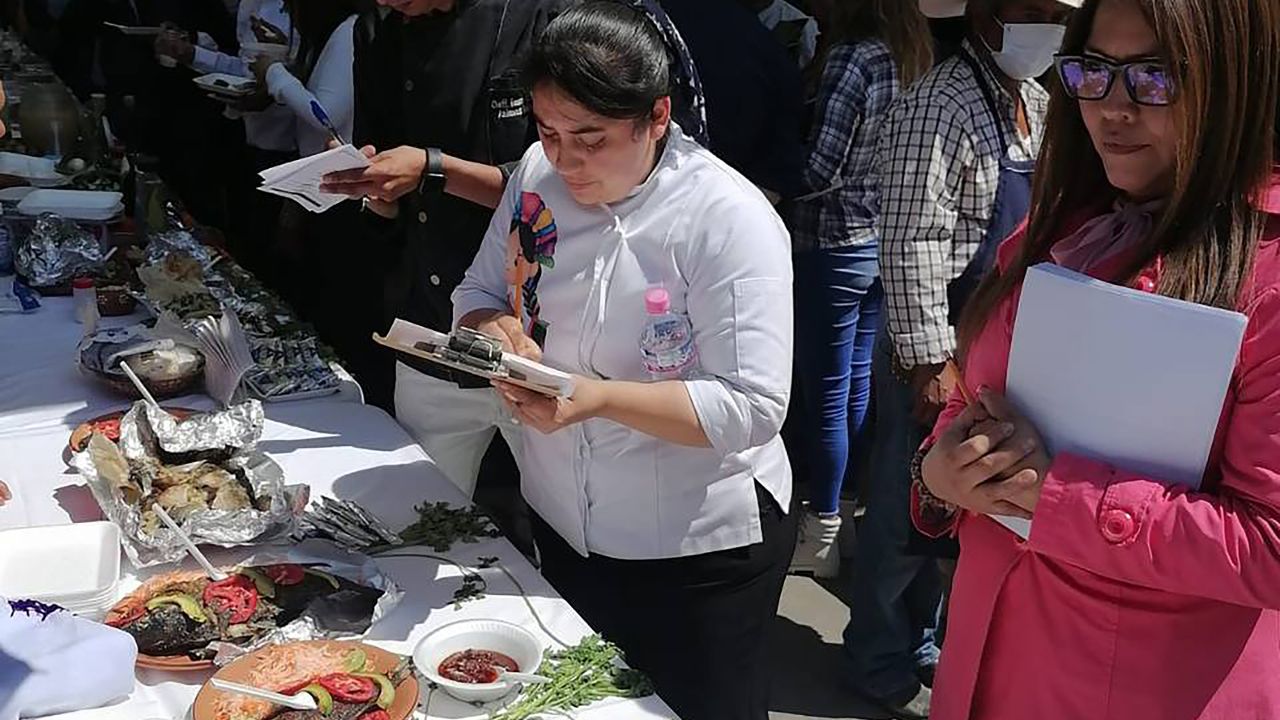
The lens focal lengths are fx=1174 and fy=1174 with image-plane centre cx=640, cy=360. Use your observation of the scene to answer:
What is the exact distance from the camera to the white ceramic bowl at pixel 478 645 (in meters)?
1.31

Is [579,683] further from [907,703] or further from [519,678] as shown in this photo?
[907,703]

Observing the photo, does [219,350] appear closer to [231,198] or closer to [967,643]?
[967,643]

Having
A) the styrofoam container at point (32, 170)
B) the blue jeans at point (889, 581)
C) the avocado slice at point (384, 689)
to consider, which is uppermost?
the avocado slice at point (384, 689)

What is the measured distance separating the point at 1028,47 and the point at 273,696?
1.78m

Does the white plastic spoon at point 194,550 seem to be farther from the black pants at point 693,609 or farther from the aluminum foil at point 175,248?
the aluminum foil at point 175,248

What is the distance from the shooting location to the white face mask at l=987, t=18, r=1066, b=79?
7.30 feet

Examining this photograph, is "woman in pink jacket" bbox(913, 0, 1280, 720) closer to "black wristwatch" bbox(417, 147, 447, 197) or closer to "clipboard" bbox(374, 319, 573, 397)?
"clipboard" bbox(374, 319, 573, 397)

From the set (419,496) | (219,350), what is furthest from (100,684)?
(219,350)

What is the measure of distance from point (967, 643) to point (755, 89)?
1981 mm

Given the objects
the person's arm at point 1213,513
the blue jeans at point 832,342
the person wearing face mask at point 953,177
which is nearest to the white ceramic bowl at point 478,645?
the person's arm at point 1213,513

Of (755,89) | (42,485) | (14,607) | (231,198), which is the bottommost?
(231,198)

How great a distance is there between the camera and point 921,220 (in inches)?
89.1

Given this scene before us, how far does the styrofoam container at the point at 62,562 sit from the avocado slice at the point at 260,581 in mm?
153

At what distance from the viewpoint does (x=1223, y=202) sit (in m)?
1.10
